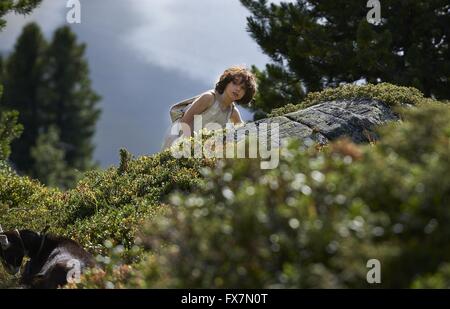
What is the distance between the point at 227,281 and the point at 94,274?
8.16 feet

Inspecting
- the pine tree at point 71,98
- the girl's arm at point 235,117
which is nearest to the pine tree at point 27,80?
the pine tree at point 71,98

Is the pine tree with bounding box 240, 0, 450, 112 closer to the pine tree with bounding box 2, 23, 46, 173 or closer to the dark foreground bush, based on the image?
the dark foreground bush

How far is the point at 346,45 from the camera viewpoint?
21.4m

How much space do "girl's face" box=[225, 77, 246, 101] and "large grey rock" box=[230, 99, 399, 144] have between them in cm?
54

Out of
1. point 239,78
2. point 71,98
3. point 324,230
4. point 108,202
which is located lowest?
point 324,230

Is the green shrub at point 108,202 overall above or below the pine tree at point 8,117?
below

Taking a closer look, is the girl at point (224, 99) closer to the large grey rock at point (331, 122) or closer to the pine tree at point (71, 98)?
the large grey rock at point (331, 122)

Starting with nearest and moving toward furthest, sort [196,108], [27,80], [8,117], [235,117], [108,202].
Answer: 1. [108,202]
2. [196,108]
3. [235,117]
4. [8,117]
5. [27,80]

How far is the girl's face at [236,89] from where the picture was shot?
13133 mm

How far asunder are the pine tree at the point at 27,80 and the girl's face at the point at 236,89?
4805cm

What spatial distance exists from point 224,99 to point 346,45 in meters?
8.99

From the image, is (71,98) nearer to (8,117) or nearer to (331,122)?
(8,117)

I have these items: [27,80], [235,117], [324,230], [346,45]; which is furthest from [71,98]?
[324,230]

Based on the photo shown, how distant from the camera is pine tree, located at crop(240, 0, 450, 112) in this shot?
68.7 ft
